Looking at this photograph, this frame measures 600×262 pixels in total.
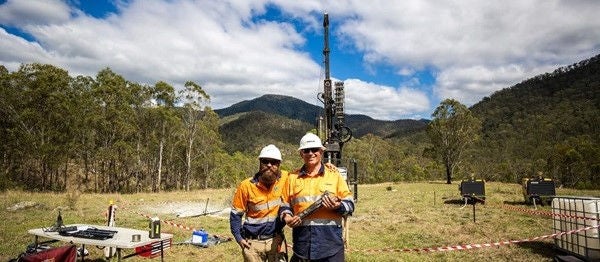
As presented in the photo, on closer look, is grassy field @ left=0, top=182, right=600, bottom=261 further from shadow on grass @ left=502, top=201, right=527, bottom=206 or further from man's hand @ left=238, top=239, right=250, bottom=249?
man's hand @ left=238, top=239, right=250, bottom=249

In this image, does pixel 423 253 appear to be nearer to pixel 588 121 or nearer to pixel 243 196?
pixel 243 196

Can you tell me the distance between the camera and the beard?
466 centimetres

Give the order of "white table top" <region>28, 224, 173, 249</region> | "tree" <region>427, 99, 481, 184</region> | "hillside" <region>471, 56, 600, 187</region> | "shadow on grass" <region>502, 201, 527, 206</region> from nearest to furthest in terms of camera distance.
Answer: "white table top" <region>28, 224, 173, 249</region> < "shadow on grass" <region>502, 201, 527, 206</region> < "tree" <region>427, 99, 481, 184</region> < "hillside" <region>471, 56, 600, 187</region>

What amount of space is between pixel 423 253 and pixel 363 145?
7286 cm

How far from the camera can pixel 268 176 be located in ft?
15.4

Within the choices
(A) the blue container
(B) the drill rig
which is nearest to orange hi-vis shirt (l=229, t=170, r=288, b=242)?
(A) the blue container

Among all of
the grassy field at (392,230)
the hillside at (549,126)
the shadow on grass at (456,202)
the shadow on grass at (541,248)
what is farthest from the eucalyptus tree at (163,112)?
the hillside at (549,126)

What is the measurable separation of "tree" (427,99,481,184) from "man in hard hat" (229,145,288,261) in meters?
41.5

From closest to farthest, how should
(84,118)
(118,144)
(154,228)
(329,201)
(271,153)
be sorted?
(329,201) < (271,153) < (154,228) < (84,118) < (118,144)

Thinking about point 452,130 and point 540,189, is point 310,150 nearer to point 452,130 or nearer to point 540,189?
point 540,189

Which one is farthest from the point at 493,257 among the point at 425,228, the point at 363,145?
the point at 363,145

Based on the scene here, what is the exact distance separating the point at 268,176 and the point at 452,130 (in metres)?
42.3

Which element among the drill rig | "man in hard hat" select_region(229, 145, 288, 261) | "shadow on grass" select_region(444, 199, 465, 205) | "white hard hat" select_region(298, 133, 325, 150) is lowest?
"shadow on grass" select_region(444, 199, 465, 205)

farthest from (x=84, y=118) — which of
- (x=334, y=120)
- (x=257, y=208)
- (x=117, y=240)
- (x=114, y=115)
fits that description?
(x=257, y=208)
